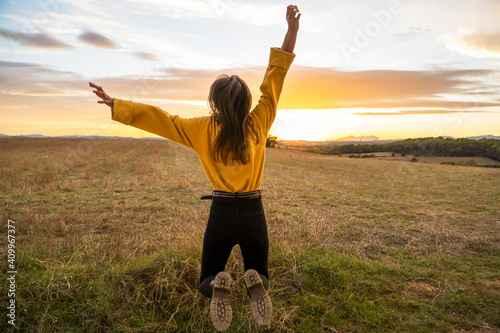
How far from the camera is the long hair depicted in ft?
7.70

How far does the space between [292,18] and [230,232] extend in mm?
2075

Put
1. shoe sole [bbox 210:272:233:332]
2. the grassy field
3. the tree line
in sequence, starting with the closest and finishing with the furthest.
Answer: shoe sole [bbox 210:272:233:332], the grassy field, the tree line

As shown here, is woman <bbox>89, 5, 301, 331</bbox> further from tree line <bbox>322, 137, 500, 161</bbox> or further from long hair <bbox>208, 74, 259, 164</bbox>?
tree line <bbox>322, 137, 500, 161</bbox>

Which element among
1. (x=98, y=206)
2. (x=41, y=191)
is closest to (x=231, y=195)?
(x=98, y=206)

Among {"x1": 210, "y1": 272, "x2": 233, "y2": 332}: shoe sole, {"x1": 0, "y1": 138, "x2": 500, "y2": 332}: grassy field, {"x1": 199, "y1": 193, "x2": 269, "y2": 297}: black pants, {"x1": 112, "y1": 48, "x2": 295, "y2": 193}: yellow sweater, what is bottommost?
{"x1": 0, "y1": 138, "x2": 500, "y2": 332}: grassy field

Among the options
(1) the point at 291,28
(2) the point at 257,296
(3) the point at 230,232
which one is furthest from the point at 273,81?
(2) the point at 257,296

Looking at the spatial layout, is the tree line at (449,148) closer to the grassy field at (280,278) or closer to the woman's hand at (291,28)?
the grassy field at (280,278)

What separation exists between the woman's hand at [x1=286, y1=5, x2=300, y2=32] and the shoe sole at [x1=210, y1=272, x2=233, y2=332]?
7.61 ft

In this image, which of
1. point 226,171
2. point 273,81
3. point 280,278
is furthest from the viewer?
point 280,278

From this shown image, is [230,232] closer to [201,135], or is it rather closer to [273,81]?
[201,135]

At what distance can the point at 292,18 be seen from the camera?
110 inches

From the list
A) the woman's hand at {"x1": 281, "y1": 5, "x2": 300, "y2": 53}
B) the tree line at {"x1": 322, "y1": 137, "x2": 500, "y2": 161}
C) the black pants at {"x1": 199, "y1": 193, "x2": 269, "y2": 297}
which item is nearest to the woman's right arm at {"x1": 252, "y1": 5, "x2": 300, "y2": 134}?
the woman's hand at {"x1": 281, "y1": 5, "x2": 300, "y2": 53}

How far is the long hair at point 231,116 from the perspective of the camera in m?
2.35

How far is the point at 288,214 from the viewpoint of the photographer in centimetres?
892
